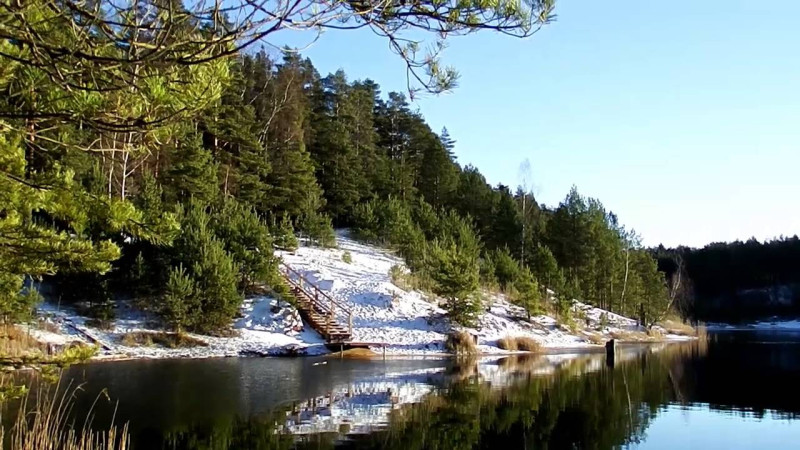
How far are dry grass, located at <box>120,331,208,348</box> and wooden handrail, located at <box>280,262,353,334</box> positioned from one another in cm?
505

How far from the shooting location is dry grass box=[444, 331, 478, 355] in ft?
85.5

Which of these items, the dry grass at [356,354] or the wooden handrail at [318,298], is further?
the wooden handrail at [318,298]

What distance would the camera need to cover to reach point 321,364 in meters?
21.3

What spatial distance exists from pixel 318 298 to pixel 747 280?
3532 inches

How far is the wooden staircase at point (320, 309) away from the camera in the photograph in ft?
83.9

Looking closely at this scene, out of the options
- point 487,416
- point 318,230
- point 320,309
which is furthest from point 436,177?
point 487,416

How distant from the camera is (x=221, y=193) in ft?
117

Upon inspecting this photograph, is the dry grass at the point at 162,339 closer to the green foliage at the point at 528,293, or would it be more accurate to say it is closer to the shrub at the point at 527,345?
the shrub at the point at 527,345

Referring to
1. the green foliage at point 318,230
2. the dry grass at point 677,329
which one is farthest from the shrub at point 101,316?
the dry grass at point 677,329

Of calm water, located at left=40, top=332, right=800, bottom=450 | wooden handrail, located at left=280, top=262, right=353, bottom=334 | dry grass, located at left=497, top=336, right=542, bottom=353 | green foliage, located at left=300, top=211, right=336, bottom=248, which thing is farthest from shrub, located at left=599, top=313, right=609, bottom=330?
wooden handrail, located at left=280, top=262, right=353, bottom=334

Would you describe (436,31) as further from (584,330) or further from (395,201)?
(395,201)

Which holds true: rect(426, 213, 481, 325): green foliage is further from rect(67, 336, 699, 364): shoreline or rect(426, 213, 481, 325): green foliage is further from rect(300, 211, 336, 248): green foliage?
rect(300, 211, 336, 248): green foliage

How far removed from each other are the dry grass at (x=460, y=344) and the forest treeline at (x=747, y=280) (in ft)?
237

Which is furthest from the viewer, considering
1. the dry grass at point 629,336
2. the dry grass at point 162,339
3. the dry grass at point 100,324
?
the dry grass at point 629,336
